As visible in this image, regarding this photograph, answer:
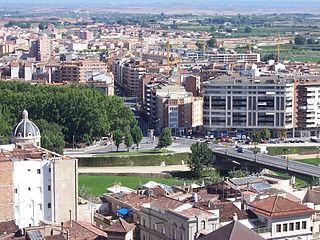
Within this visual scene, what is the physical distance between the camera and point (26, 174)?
38.6 metres

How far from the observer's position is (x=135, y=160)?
65.7 m

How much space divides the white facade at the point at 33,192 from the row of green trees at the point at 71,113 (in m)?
27.4

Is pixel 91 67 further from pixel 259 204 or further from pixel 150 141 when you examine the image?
pixel 259 204

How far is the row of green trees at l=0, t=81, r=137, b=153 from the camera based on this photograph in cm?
7062

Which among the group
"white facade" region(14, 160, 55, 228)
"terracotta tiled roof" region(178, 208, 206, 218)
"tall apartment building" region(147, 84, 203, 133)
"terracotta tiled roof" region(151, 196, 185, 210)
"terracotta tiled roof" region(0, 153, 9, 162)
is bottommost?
"tall apartment building" region(147, 84, 203, 133)

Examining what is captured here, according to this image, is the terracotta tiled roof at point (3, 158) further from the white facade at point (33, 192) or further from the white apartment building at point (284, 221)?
the white apartment building at point (284, 221)

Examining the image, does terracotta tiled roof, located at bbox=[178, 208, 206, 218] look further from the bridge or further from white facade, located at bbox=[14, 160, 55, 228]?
the bridge

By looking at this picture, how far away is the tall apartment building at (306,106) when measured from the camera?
252 feet

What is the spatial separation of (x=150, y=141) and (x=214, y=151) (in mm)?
8410

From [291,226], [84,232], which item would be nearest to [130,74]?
[84,232]

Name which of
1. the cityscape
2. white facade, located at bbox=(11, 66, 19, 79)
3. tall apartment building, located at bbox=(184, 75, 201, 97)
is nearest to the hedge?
the cityscape

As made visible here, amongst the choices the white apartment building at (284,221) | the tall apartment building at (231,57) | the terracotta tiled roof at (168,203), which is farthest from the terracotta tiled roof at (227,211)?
the tall apartment building at (231,57)

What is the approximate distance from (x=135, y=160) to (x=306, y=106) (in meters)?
19.0

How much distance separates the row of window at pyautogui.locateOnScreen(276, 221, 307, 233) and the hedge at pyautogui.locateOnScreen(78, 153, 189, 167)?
34.3 meters
